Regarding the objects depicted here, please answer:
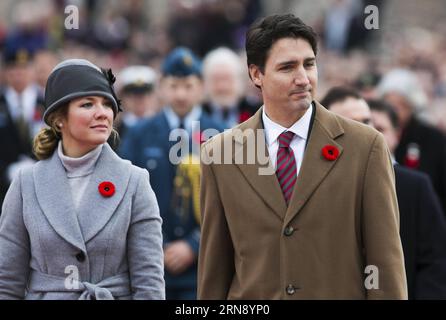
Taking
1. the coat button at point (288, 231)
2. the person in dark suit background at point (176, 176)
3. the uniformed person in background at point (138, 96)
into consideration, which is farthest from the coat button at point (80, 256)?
the uniformed person in background at point (138, 96)

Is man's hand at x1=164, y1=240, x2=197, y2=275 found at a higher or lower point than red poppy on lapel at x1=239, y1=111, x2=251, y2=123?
lower

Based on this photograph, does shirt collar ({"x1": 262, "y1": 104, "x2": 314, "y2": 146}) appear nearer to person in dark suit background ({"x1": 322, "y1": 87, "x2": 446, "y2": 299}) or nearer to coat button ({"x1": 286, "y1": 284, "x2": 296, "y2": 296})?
coat button ({"x1": 286, "y1": 284, "x2": 296, "y2": 296})

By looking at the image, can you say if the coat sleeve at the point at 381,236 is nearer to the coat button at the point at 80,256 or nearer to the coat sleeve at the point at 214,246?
the coat sleeve at the point at 214,246

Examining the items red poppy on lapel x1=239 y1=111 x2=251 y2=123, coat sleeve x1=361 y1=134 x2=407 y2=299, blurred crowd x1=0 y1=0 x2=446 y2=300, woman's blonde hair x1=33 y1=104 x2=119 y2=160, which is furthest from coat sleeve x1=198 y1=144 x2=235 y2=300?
red poppy on lapel x1=239 y1=111 x2=251 y2=123

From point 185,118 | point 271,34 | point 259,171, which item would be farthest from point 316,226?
point 185,118

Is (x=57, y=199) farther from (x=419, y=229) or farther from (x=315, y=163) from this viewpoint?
(x=419, y=229)

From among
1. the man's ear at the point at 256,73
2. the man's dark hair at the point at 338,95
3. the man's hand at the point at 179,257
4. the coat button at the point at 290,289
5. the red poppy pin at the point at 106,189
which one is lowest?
the coat button at the point at 290,289

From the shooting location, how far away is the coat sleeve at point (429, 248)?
8.10m

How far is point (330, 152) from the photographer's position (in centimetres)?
629

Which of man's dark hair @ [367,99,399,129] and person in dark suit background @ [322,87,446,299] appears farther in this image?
man's dark hair @ [367,99,399,129]

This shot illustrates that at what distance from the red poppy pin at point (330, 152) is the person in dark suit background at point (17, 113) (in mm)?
6403

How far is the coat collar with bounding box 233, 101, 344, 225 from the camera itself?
245 inches

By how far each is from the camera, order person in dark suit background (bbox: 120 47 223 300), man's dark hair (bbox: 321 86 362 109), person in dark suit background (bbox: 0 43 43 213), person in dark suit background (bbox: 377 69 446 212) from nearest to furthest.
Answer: man's dark hair (bbox: 321 86 362 109) < person in dark suit background (bbox: 120 47 223 300) < person in dark suit background (bbox: 377 69 446 212) < person in dark suit background (bbox: 0 43 43 213)

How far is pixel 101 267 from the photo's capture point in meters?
6.41
